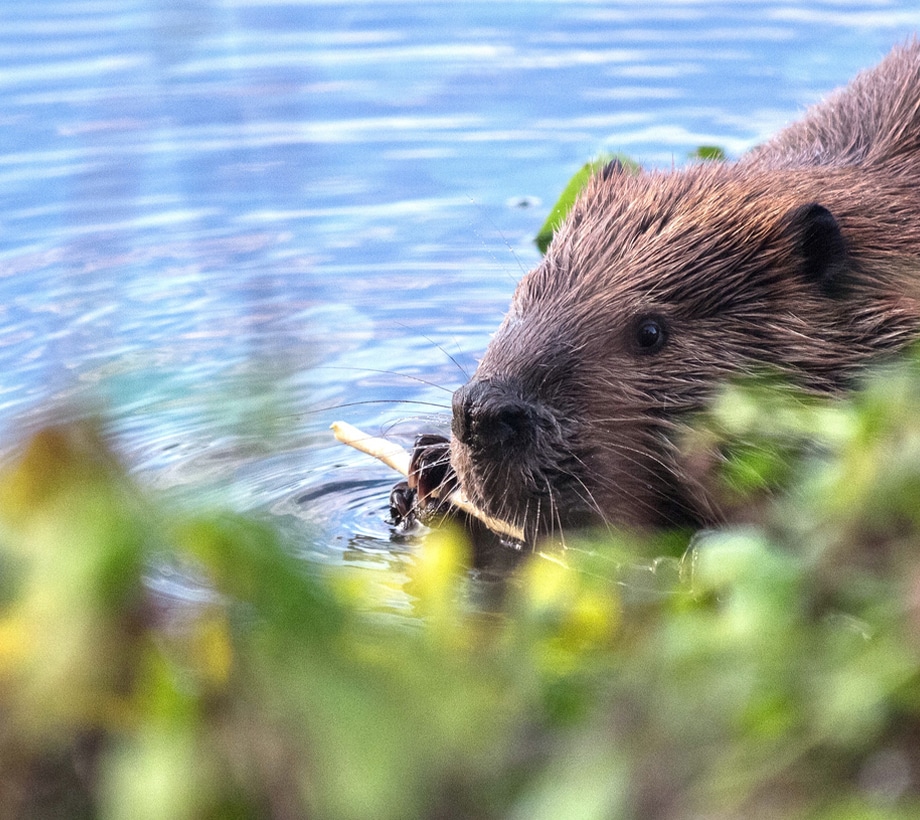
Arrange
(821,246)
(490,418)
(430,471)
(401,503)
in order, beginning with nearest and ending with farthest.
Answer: (490,418), (821,246), (430,471), (401,503)

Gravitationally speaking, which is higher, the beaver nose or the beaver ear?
the beaver ear

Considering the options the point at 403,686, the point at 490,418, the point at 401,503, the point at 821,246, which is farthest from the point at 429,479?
the point at 403,686

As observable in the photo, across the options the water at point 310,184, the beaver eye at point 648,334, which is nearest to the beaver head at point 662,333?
the beaver eye at point 648,334

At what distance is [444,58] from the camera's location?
8148 millimetres

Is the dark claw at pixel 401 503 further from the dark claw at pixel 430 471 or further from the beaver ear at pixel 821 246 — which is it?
the beaver ear at pixel 821 246

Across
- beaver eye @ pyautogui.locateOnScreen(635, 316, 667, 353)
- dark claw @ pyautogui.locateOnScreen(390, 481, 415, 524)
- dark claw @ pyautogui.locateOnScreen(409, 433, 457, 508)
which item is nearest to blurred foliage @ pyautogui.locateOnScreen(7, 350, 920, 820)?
beaver eye @ pyautogui.locateOnScreen(635, 316, 667, 353)

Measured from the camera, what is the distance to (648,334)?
130 inches

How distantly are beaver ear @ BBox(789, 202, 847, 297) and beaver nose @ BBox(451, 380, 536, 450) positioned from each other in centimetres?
75

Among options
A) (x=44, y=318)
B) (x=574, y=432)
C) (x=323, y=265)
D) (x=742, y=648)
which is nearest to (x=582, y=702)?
(x=742, y=648)

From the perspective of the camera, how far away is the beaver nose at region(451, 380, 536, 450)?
2.94m

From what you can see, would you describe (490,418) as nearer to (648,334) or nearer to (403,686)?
(648,334)

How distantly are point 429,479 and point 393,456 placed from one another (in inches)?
7.6

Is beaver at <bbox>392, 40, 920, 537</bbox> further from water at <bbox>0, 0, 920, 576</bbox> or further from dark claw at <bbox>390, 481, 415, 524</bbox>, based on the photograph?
water at <bbox>0, 0, 920, 576</bbox>

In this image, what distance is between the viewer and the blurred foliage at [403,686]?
0.84 meters
